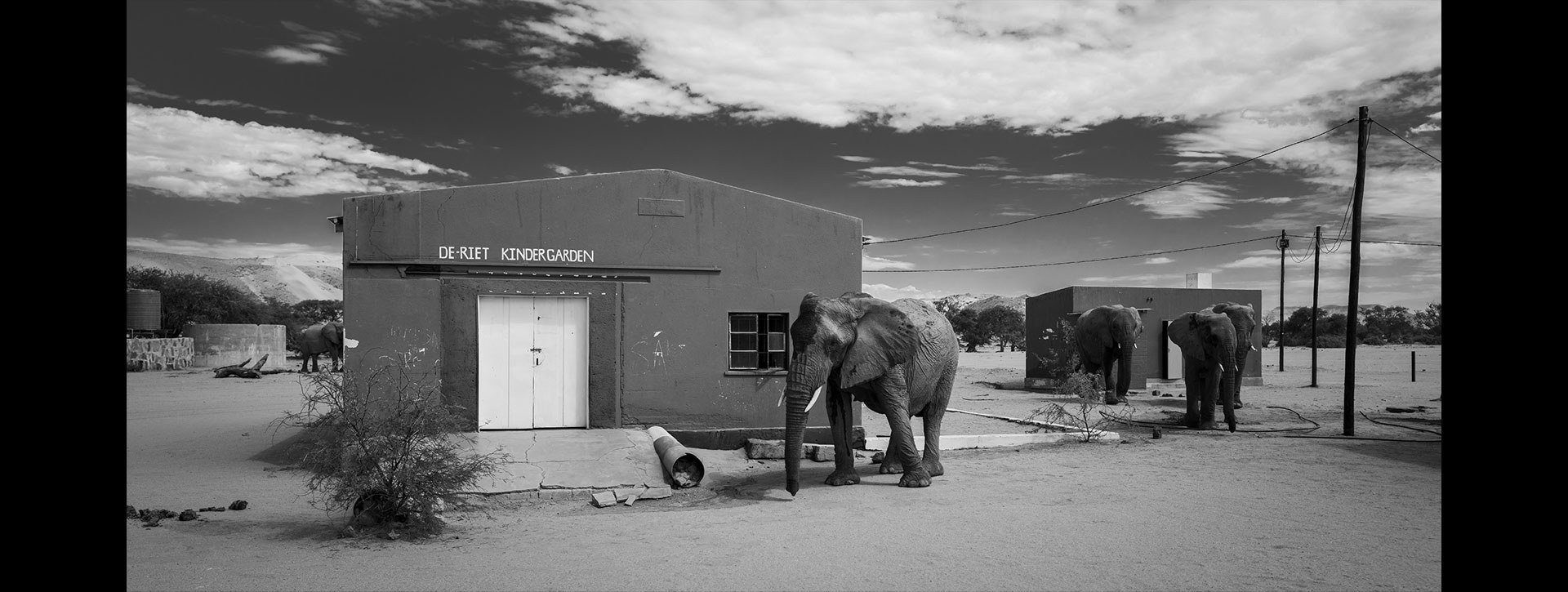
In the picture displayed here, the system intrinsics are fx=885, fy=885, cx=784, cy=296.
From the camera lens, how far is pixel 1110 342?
916 inches

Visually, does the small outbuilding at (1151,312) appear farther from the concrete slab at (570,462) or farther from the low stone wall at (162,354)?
the low stone wall at (162,354)

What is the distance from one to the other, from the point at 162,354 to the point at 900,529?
33.6 m

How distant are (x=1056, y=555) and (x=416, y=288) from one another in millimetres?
9259

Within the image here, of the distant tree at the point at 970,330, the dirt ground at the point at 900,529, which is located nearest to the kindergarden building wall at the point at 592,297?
the dirt ground at the point at 900,529

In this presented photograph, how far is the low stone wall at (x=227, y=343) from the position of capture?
33.4 m

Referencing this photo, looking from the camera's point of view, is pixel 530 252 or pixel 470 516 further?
pixel 530 252

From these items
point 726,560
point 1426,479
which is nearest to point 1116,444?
point 1426,479

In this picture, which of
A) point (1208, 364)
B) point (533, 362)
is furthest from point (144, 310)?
point (1208, 364)

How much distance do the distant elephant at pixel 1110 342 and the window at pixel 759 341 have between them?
11.0 metres

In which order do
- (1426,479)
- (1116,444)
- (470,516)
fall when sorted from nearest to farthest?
(470,516) → (1426,479) → (1116,444)

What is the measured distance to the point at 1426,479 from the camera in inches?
407
